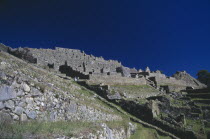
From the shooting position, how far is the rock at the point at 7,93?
5.67m

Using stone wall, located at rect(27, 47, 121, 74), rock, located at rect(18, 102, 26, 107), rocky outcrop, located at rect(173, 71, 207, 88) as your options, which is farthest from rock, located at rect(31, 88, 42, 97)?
rocky outcrop, located at rect(173, 71, 207, 88)

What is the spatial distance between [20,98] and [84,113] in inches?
170

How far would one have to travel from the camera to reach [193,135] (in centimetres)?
1634

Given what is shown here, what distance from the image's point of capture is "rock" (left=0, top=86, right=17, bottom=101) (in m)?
5.67

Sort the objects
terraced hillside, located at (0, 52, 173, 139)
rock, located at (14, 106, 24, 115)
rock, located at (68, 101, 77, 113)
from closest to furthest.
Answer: terraced hillside, located at (0, 52, 173, 139) → rock, located at (14, 106, 24, 115) → rock, located at (68, 101, 77, 113)

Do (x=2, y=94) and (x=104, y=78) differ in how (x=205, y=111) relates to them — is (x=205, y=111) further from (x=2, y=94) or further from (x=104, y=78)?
(x=2, y=94)

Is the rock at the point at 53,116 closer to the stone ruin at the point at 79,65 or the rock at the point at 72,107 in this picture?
the rock at the point at 72,107

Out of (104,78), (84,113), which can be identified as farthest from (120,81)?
(84,113)

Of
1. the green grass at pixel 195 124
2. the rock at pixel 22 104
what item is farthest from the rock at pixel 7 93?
the green grass at pixel 195 124

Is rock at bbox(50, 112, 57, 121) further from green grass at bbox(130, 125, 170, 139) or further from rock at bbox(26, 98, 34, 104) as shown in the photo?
green grass at bbox(130, 125, 170, 139)

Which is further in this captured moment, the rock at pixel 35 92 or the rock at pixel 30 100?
the rock at pixel 35 92

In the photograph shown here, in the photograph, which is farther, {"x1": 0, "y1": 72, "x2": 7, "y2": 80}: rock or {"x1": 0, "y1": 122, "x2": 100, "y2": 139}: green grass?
{"x1": 0, "y1": 72, "x2": 7, "y2": 80}: rock

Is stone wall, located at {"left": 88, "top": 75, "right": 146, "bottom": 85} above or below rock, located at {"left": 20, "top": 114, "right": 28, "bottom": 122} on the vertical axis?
above

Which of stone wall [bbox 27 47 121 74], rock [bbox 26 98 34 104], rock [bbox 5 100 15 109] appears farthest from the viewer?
stone wall [bbox 27 47 121 74]
